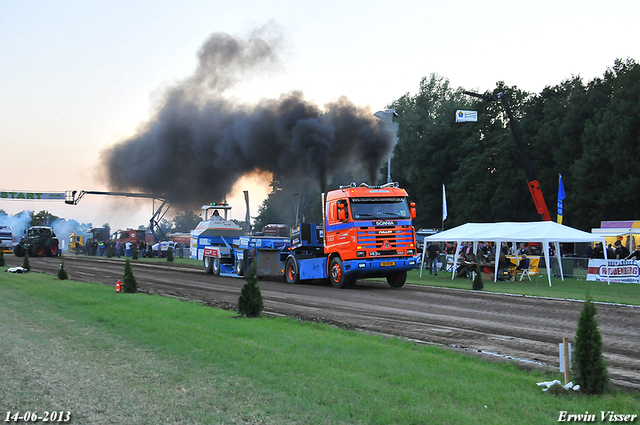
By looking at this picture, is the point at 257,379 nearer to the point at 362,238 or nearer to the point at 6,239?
the point at 362,238

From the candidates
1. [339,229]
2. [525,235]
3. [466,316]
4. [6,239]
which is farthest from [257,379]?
[6,239]

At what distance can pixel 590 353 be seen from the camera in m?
6.02

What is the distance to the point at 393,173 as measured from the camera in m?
76.8

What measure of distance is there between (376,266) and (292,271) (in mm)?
5121

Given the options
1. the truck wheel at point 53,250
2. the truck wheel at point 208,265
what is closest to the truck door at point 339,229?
the truck wheel at point 208,265

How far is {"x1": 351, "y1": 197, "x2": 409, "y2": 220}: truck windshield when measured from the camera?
2077 cm

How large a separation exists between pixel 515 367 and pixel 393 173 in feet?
229

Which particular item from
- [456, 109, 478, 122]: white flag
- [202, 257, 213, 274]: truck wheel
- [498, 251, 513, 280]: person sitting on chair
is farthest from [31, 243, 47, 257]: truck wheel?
[498, 251, 513, 280]: person sitting on chair

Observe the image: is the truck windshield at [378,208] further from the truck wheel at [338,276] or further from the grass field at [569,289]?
the grass field at [569,289]

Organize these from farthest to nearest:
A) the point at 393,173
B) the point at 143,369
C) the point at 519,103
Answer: the point at 393,173 → the point at 519,103 → the point at 143,369

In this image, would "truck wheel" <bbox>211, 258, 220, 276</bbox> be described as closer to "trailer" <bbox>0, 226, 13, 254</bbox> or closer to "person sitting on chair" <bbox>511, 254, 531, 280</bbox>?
"person sitting on chair" <bbox>511, 254, 531, 280</bbox>

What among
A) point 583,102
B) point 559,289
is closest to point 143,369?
point 559,289

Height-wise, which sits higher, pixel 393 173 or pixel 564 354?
pixel 393 173

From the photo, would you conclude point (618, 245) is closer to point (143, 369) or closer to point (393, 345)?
point (393, 345)
